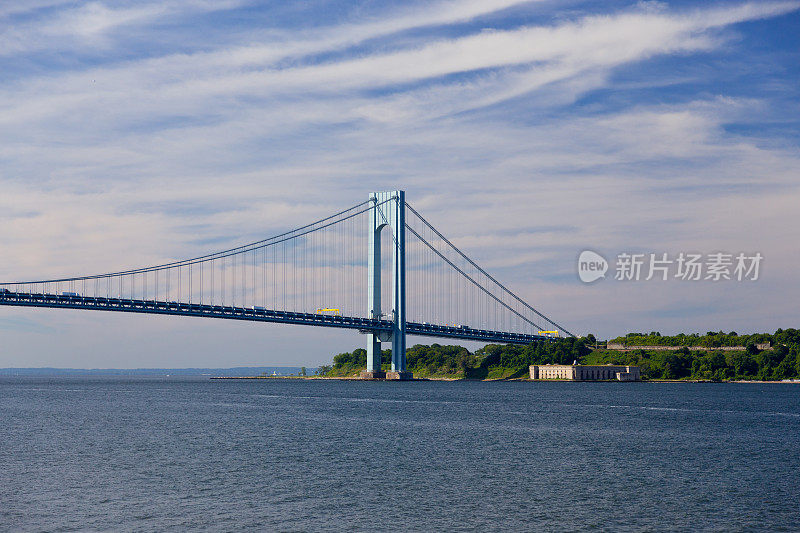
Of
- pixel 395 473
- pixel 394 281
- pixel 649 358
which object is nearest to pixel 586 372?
pixel 649 358

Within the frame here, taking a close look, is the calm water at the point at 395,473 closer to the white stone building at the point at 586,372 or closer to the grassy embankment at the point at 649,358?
the white stone building at the point at 586,372

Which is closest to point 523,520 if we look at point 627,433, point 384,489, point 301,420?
point 384,489

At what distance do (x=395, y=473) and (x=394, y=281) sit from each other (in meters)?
83.5

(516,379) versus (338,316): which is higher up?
(338,316)

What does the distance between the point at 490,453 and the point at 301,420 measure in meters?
18.6

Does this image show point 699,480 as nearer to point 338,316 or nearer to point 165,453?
point 165,453

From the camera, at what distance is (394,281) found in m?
113

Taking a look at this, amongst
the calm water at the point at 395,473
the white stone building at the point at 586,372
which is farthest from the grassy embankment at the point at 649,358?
the calm water at the point at 395,473

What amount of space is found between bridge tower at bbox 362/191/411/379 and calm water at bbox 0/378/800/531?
5824 centimetres

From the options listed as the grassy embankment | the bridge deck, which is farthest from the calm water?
the grassy embankment

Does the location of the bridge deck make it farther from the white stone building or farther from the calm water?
the calm water

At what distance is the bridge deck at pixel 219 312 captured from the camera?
9138 cm

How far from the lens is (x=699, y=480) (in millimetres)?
28359

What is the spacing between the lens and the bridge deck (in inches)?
3597
